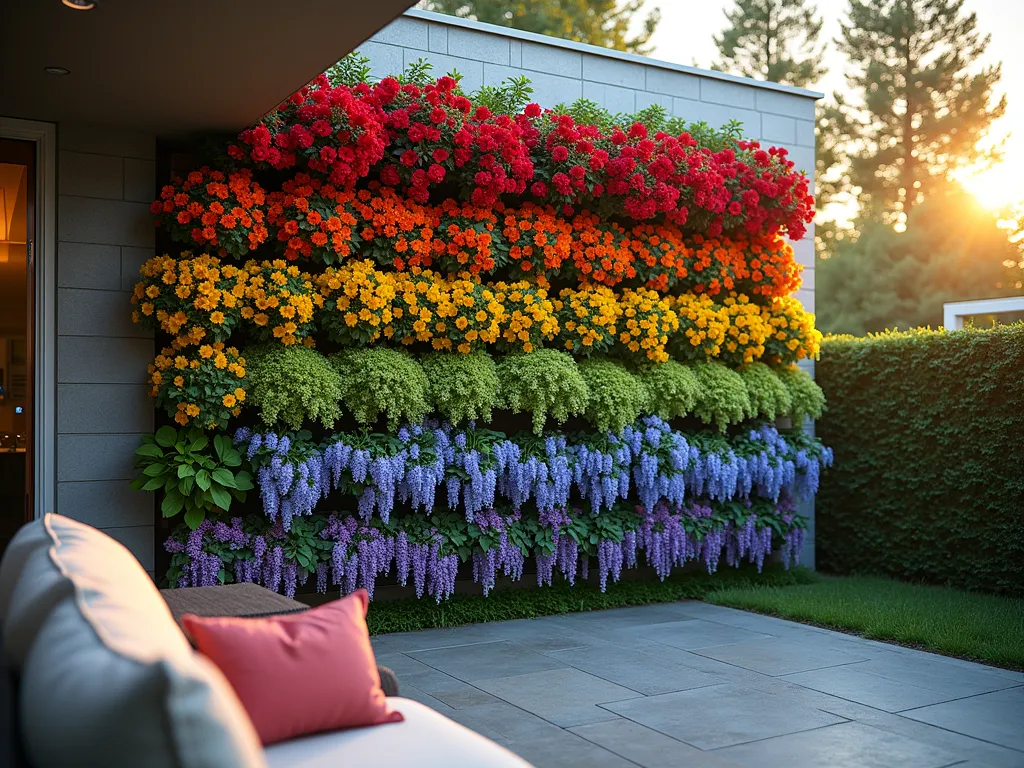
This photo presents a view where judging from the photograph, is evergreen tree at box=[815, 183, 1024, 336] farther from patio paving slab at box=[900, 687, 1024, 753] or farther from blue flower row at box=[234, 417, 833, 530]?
patio paving slab at box=[900, 687, 1024, 753]

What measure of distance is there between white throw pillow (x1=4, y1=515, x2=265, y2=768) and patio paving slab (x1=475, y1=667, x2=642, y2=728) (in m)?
2.48

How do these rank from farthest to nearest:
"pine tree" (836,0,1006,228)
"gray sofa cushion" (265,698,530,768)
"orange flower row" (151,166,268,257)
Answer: "pine tree" (836,0,1006,228) → "orange flower row" (151,166,268,257) → "gray sofa cushion" (265,698,530,768)

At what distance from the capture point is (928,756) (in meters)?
3.34

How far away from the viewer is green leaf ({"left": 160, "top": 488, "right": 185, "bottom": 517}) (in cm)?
476

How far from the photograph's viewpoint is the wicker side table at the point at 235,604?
2.57 metres

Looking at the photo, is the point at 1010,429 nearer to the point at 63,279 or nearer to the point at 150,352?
the point at 150,352

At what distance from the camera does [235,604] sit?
283 cm

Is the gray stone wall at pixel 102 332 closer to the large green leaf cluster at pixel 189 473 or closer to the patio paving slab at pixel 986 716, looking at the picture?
the large green leaf cluster at pixel 189 473

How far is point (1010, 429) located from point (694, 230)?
95.7 inches

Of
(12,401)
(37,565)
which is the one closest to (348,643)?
(37,565)

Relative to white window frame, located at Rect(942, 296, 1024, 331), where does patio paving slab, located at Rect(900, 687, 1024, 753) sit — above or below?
below

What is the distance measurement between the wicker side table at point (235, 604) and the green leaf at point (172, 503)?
170 cm

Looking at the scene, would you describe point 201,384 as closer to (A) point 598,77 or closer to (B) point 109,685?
(A) point 598,77

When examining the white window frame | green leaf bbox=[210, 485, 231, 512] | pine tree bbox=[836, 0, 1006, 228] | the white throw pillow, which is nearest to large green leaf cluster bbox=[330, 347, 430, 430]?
green leaf bbox=[210, 485, 231, 512]
